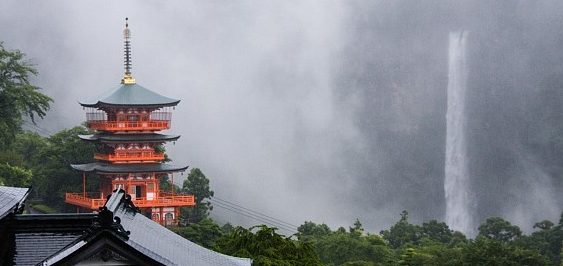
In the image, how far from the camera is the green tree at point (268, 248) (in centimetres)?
2988

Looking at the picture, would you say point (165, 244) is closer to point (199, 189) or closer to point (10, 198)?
point (10, 198)

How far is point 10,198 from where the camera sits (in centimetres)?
1191

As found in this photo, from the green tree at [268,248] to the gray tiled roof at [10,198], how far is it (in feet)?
56.5

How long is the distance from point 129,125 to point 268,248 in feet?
94.1

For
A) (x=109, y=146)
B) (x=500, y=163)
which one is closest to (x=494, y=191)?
(x=500, y=163)

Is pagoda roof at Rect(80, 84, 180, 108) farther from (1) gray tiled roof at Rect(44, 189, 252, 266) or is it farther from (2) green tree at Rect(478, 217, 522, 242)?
(1) gray tiled roof at Rect(44, 189, 252, 266)

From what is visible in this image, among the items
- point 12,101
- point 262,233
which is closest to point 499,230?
point 12,101

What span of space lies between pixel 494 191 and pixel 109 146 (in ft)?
86.2

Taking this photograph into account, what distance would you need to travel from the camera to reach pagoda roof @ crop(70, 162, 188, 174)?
56.4 metres

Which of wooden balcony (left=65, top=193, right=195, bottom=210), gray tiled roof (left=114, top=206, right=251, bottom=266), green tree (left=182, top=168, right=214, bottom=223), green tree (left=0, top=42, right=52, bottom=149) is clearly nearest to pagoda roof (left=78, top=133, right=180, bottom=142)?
wooden balcony (left=65, top=193, right=195, bottom=210)

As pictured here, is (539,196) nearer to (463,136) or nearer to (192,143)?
(463,136)

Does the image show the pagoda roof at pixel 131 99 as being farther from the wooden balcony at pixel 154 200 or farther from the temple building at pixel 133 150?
the wooden balcony at pixel 154 200

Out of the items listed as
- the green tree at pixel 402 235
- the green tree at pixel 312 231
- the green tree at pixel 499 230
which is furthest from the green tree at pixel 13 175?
the green tree at pixel 499 230

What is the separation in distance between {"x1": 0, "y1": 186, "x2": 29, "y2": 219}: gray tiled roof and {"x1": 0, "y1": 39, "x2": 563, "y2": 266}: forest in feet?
55.2
